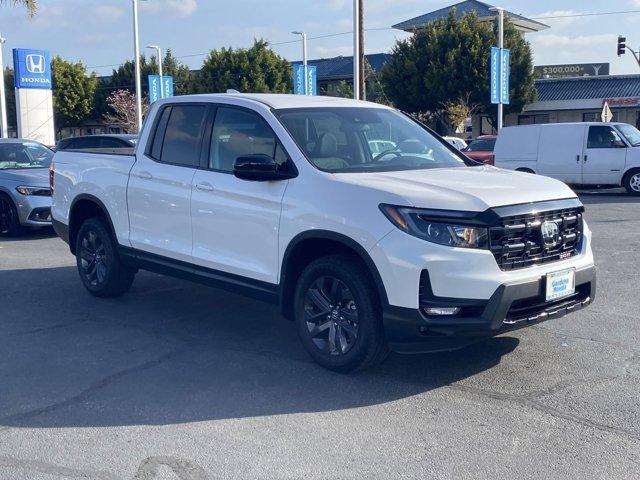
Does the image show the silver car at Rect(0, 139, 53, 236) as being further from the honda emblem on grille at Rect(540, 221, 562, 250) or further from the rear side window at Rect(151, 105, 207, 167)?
the honda emblem on grille at Rect(540, 221, 562, 250)

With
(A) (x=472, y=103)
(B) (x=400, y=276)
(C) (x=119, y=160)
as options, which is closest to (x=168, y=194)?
(C) (x=119, y=160)

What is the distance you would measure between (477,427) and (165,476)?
1.77 meters

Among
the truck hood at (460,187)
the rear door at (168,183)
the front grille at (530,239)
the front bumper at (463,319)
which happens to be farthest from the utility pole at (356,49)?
the front bumper at (463,319)

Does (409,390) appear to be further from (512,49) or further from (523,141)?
(512,49)

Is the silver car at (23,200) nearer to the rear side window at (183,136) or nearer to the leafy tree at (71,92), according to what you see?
the rear side window at (183,136)

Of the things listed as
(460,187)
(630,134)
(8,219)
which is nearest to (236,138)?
(460,187)

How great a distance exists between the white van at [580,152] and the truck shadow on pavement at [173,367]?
14.1m

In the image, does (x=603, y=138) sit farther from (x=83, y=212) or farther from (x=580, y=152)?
(x=83, y=212)

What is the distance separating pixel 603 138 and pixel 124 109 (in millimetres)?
40822

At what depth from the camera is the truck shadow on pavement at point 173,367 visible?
16.2ft

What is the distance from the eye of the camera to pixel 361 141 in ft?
20.4

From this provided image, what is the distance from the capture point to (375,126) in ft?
21.3

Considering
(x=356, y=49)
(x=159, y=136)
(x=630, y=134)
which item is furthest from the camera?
(x=356, y=49)

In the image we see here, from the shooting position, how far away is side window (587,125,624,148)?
769 inches
